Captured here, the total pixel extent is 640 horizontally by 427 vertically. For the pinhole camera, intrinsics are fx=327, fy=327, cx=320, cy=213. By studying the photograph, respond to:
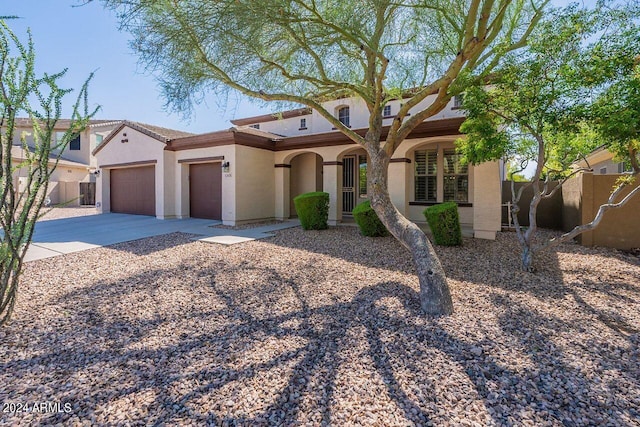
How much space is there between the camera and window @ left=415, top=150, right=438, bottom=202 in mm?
12492

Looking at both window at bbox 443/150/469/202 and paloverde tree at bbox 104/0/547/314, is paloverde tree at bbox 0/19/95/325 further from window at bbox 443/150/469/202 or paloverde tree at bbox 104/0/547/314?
window at bbox 443/150/469/202

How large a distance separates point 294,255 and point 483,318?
4252 millimetres

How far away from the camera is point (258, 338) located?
3.59 meters

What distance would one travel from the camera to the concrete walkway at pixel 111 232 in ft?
27.0

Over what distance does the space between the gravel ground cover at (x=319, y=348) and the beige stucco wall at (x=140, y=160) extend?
24.3 ft

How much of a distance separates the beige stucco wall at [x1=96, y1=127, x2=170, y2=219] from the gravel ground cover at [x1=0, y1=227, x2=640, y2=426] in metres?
7.42

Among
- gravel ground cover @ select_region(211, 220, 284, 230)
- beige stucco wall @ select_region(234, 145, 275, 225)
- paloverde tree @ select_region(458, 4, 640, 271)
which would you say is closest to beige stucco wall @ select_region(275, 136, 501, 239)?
beige stucco wall @ select_region(234, 145, 275, 225)

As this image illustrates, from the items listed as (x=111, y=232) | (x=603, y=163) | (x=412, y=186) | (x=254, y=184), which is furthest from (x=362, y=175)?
(x=603, y=163)

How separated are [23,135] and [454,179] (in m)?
11.9

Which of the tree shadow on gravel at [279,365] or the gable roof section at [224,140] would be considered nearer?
the tree shadow on gravel at [279,365]

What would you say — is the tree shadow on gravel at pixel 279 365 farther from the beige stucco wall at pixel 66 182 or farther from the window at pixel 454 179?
the beige stucco wall at pixel 66 182

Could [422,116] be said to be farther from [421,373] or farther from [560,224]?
[560,224]

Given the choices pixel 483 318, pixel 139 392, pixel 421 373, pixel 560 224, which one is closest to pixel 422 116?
pixel 483 318

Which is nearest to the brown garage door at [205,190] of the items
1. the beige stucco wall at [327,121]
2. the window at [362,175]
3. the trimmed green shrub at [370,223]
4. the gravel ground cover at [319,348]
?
the beige stucco wall at [327,121]
